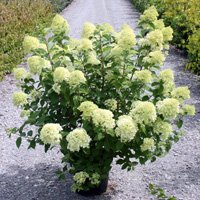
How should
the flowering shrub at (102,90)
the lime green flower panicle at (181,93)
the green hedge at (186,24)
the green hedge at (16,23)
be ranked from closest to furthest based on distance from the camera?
the flowering shrub at (102,90)
the lime green flower panicle at (181,93)
the green hedge at (186,24)
the green hedge at (16,23)

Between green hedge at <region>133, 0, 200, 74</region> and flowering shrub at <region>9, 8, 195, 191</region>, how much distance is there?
3.43 metres

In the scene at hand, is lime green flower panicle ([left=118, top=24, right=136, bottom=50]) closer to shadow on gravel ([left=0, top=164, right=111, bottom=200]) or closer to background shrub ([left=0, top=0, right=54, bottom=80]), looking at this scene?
shadow on gravel ([left=0, top=164, right=111, bottom=200])

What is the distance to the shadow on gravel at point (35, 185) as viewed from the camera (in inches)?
124

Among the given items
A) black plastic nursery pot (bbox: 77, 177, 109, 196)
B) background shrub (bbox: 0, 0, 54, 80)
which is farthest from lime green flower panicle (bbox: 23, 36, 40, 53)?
background shrub (bbox: 0, 0, 54, 80)

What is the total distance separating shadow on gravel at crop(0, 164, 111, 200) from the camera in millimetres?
3146

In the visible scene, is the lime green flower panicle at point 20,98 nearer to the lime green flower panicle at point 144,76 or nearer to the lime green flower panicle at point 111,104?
the lime green flower panicle at point 111,104

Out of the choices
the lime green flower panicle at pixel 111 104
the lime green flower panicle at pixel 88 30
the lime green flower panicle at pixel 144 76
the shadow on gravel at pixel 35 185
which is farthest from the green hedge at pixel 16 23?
the lime green flower panicle at pixel 144 76

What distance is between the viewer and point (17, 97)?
2715mm

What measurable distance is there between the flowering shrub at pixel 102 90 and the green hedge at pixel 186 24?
3432 millimetres

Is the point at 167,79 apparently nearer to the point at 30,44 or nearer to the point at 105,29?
the point at 105,29

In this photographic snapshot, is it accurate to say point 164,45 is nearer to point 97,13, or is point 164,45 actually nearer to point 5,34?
point 5,34

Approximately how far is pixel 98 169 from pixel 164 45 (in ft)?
3.17

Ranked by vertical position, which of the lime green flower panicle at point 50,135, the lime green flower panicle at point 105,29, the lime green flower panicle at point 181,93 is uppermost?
the lime green flower panicle at point 105,29

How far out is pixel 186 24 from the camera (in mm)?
7766
